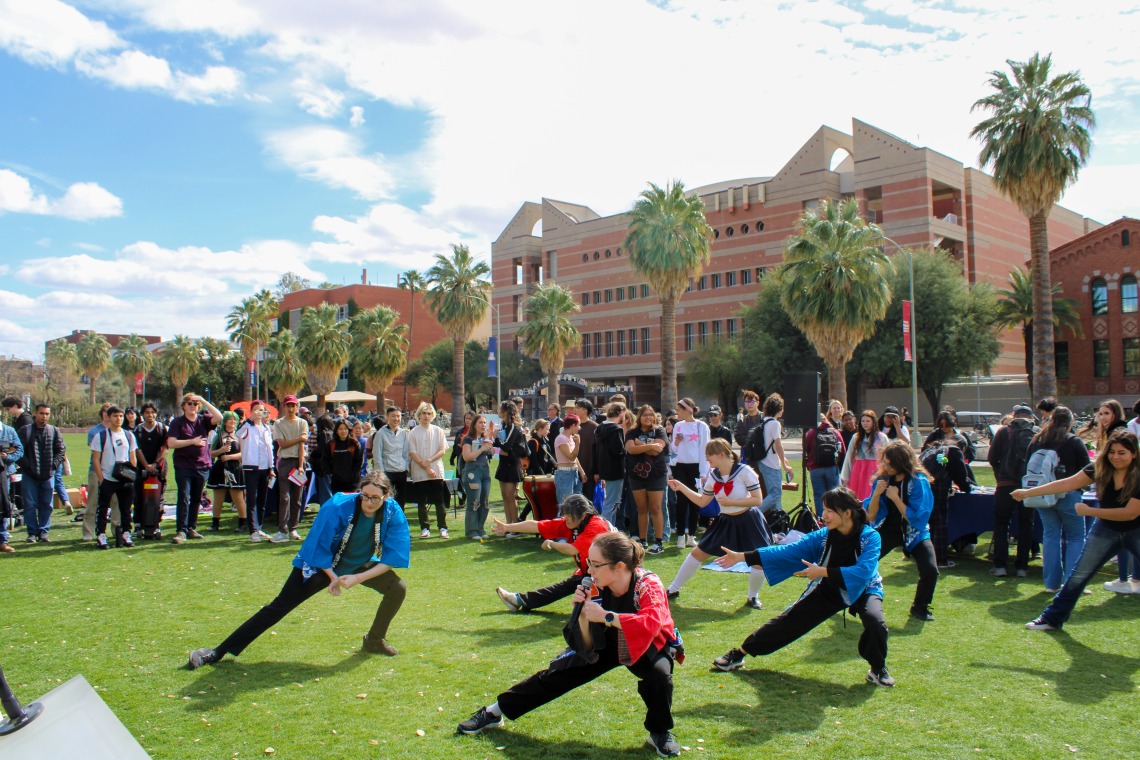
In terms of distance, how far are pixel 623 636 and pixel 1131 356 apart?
168 ft

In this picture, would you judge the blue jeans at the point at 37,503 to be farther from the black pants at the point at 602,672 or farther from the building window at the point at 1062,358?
the building window at the point at 1062,358

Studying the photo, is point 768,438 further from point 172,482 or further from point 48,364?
point 48,364

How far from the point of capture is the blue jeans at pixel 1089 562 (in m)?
6.25

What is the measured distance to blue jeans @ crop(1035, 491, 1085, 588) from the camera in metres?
7.46

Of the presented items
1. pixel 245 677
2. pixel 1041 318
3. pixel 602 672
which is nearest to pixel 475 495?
pixel 245 677

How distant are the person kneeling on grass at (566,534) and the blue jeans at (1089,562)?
3.57m

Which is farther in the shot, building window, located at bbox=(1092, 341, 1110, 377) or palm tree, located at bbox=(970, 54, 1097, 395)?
building window, located at bbox=(1092, 341, 1110, 377)

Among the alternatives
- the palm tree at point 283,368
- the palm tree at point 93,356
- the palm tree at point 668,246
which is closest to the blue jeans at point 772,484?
the palm tree at point 668,246

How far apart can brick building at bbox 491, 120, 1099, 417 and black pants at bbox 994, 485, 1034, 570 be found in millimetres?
44094

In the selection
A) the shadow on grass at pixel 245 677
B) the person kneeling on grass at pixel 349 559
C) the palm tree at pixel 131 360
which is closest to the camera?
the shadow on grass at pixel 245 677

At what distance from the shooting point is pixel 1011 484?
8.36 metres

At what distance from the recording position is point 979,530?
9227 millimetres

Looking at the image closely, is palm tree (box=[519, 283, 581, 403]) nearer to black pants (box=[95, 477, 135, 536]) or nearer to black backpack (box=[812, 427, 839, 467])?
black backpack (box=[812, 427, 839, 467])

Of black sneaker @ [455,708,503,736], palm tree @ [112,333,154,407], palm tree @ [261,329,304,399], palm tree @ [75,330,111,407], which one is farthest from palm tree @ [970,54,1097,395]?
palm tree @ [75,330,111,407]
